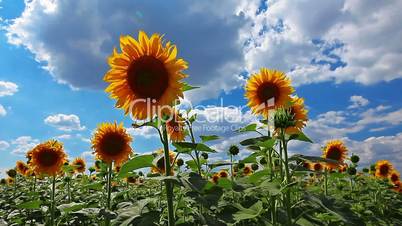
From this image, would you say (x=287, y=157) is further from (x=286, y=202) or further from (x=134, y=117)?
(x=134, y=117)

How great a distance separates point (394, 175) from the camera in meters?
10.8

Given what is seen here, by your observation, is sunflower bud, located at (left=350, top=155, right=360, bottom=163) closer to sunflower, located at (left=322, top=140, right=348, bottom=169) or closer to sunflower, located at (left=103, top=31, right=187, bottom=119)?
sunflower, located at (left=322, top=140, right=348, bottom=169)

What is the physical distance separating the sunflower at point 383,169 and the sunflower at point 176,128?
24.1 ft

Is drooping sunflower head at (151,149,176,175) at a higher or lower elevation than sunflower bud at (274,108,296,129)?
lower

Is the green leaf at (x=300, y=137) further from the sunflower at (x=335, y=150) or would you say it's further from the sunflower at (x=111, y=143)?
the sunflower at (x=335, y=150)

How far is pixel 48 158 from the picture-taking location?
6.34 m

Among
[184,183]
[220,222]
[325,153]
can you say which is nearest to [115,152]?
[220,222]

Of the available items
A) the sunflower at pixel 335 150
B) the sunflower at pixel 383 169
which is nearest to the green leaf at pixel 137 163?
the sunflower at pixel 335 150

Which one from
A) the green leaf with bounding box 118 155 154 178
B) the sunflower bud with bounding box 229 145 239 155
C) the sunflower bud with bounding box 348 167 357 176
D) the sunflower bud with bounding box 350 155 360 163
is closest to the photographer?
the green leaf with bounding box 118 155 154 178

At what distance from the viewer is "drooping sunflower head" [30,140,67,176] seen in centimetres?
629

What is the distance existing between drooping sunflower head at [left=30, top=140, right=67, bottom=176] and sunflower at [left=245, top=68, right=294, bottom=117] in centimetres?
319

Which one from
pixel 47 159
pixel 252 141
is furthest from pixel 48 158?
pixel 252 141

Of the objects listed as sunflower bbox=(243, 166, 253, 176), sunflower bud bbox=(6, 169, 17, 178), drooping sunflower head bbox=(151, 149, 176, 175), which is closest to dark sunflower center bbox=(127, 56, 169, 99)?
drooping sunflower head bbox=(151, 149, 176, 175)

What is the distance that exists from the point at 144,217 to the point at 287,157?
4.21 feet
